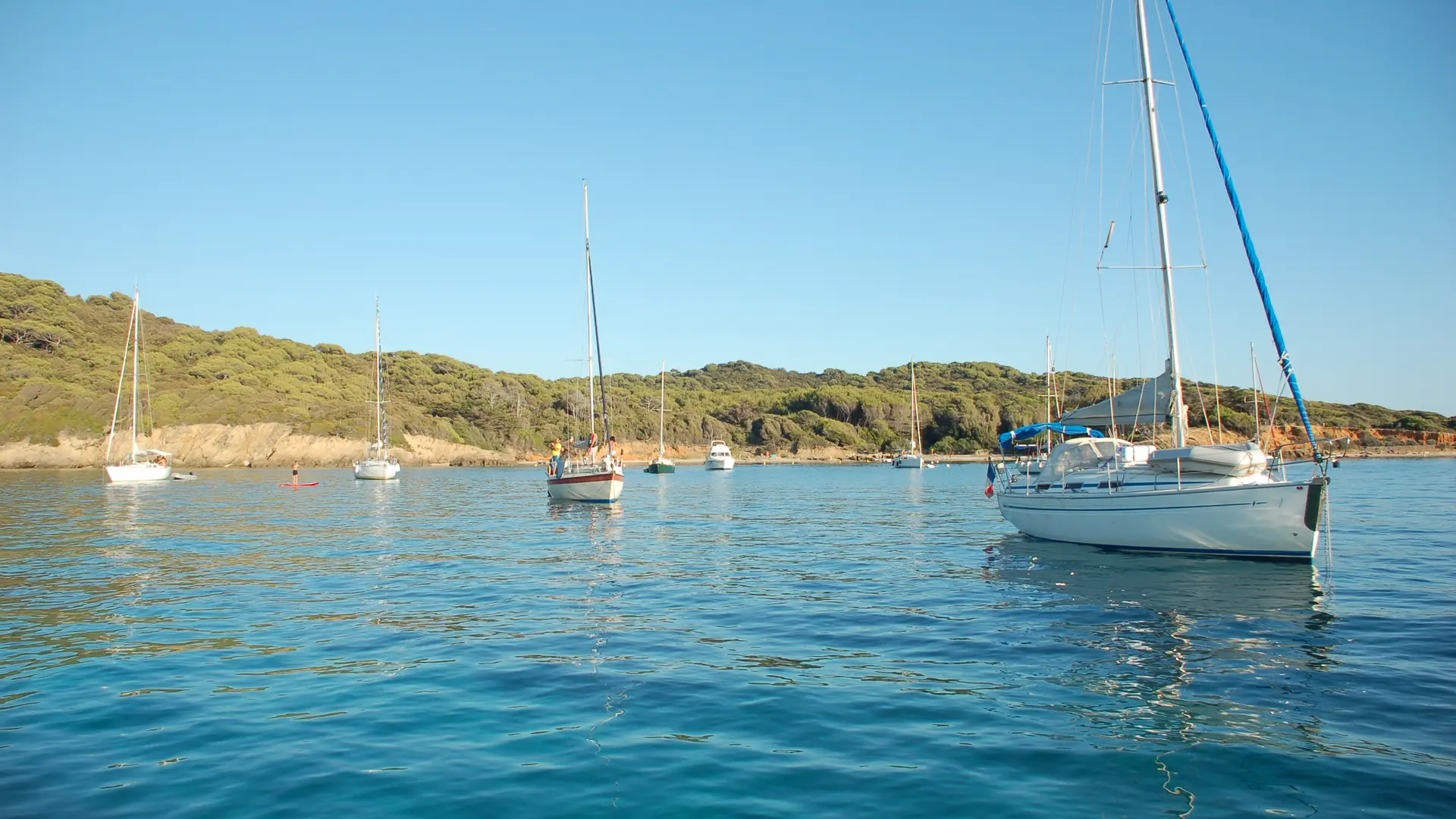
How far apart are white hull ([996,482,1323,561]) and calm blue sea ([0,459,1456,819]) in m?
0.63

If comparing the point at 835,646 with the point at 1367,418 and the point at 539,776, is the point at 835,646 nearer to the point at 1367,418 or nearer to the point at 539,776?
the point at 539,776

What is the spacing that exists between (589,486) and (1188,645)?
29554 millimetres

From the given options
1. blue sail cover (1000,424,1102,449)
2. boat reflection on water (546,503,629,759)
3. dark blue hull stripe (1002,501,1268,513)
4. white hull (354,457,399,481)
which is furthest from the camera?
white hull (354,457,399,481)

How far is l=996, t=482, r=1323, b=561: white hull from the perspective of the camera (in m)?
18.7

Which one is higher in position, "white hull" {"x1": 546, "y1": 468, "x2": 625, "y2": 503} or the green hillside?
the green hillside

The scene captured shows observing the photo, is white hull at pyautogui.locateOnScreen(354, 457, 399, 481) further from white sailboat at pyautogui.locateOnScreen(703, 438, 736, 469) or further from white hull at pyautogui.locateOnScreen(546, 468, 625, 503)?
white sailboat at pyautogui.locateOnScreen(703, 438, 736, 469)

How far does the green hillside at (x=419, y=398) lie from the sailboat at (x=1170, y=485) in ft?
203

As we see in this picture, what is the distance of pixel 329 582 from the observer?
56.5 feet

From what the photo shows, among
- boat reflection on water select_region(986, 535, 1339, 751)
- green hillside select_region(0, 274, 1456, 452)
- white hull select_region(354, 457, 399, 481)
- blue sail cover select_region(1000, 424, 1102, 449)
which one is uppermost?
green hillside select_region(0, 274, 1456, 452)

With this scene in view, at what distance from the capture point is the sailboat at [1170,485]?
18.8 m

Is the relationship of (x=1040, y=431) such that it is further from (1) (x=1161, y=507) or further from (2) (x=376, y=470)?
(2) (x=376, y=470)

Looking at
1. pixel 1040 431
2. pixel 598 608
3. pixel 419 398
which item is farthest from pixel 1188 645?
pixel 419 398

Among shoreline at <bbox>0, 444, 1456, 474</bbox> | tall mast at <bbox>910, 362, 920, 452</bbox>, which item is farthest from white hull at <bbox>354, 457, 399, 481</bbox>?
tall mast at <bbox>910, 362, 920, 452</bbox>

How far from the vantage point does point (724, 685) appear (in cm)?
Result: 964
